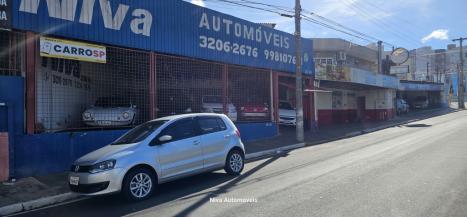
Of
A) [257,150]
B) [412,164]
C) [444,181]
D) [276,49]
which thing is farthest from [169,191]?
[276,49]

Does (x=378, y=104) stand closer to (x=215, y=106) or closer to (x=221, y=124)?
(x=215, y=106)

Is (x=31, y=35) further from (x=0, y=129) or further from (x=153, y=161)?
(x=153, y=161)

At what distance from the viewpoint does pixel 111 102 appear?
45.7ft

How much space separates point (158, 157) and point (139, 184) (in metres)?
0.66

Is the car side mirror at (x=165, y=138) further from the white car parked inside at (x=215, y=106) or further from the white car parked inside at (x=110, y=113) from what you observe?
the white car parked inside at (x=215, y=106)

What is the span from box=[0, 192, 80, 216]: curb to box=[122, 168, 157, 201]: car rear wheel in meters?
1.75

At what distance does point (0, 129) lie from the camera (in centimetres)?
1025

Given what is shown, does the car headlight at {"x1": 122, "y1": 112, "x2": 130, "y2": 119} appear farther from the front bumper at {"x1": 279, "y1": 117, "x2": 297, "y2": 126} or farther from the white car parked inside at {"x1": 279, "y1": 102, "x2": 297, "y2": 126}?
the front bumper at {"x1": 279, "y1": 117, "x2": 297, "y2": 126}

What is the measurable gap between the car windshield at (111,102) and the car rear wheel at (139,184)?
6.30 meters

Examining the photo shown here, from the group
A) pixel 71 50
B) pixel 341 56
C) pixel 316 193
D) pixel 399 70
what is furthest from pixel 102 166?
pixel 399 70

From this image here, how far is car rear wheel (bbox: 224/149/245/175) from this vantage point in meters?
10.1

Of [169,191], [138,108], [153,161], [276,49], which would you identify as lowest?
[169,191]

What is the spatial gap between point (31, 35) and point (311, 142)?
1273 cm

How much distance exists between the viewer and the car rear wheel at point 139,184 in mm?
7738
